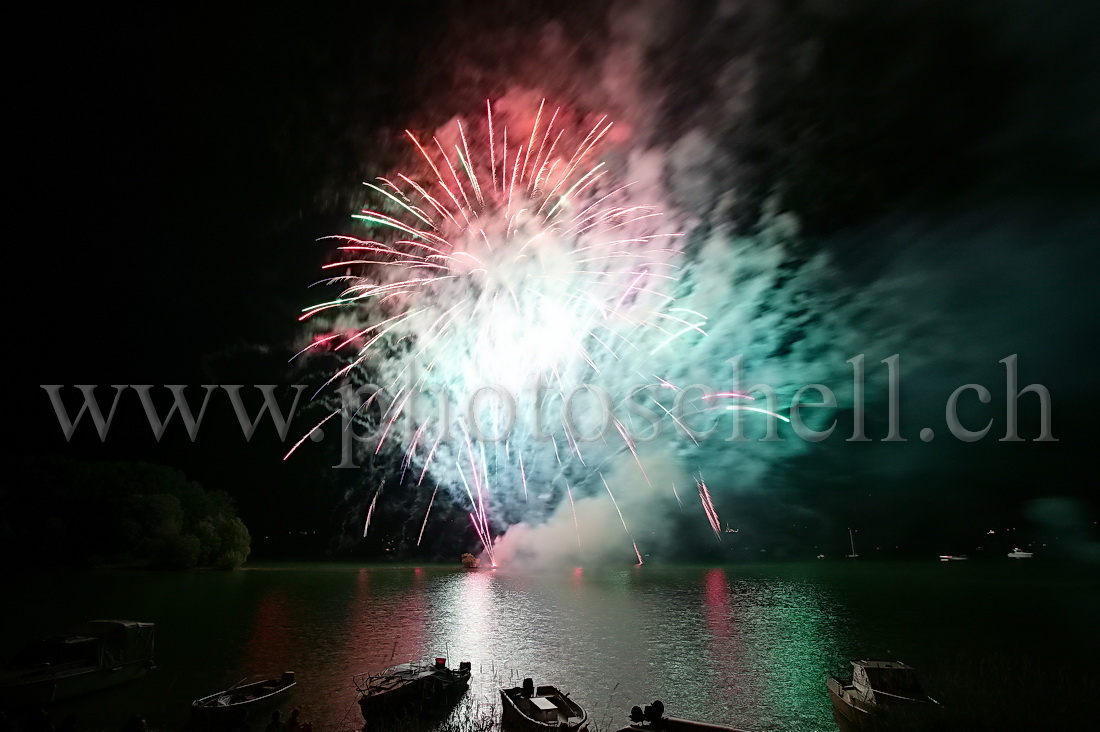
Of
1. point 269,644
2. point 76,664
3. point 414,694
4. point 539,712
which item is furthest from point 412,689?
point 269,644

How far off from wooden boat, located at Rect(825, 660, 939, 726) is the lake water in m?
2.02

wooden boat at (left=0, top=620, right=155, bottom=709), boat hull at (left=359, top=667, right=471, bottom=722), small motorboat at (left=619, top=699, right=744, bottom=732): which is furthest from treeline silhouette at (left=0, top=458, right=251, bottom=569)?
small motorboat at (left=619, top=699, right=744, bottom=732)

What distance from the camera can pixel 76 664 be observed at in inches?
934

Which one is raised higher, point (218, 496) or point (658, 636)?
point (218, 496)

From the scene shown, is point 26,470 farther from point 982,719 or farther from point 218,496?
point 982,719

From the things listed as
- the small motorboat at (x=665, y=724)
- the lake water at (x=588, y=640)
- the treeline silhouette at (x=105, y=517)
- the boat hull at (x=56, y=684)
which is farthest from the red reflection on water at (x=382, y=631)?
the treeline silhouette at (x=105, y=517)

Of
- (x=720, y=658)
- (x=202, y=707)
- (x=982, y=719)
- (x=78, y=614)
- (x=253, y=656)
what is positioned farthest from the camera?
(x=78, y=614)

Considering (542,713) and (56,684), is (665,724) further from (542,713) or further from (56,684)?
(56,684)

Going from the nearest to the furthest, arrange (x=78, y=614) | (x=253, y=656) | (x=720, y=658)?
(x=253, y=656), (x=720, y=658), (x=78, y=614)

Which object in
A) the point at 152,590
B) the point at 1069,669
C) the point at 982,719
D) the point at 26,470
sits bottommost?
the point at 152,590

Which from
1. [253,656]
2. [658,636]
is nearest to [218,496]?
[253,656]

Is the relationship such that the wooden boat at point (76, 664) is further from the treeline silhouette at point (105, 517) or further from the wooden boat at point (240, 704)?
the treeline silhouette at point (105, 517)

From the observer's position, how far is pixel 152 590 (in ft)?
209

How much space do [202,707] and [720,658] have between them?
26.6 metres
